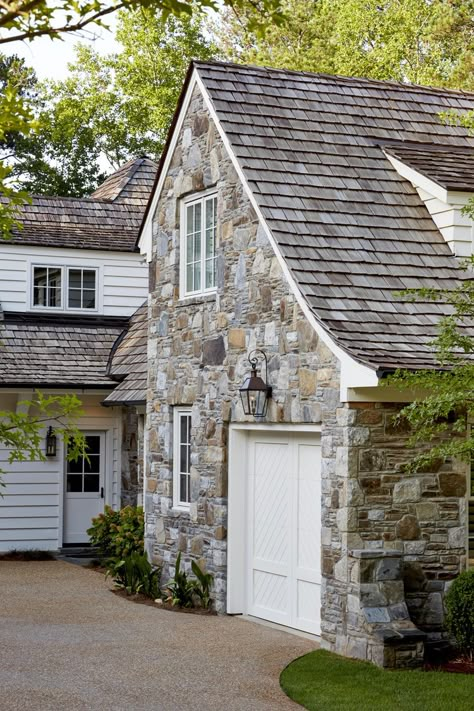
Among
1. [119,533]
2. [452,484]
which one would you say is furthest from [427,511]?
[119,533]

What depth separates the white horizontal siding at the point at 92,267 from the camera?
64.2 ft

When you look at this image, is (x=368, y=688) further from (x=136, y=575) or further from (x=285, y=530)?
(x=136, y=575)

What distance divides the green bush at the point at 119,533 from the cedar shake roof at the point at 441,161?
6.29 metres

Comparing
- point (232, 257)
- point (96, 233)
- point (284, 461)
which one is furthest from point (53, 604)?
point (96, 233)

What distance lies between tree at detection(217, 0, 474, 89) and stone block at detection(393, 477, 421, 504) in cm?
1955

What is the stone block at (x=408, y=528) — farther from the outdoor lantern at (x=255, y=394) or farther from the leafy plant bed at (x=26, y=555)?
the leafy plant bed at (x=26, y=555)

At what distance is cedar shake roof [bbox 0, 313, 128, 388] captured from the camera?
60.7 feet

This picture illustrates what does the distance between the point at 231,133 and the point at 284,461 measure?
3590 millimetres

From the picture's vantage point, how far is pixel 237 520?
1302cm

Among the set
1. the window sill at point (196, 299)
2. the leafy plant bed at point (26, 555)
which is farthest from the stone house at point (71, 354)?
the window sill at point (196, 299)

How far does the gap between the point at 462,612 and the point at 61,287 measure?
1144 centimetres

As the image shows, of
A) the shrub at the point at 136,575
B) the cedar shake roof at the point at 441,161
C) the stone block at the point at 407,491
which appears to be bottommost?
the shrub at the point at 136,575

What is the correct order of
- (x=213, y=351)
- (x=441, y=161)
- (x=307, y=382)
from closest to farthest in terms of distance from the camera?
(x=307, y=382), (x=441, y=161), (x=213, y=351)

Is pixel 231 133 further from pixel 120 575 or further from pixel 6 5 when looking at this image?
pixel 6 5
